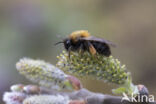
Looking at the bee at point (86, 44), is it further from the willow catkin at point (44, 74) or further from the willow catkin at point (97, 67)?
the willow catkin at point (44, 74)

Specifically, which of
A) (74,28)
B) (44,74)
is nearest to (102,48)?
(44,74)

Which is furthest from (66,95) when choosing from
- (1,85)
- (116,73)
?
(1,85)

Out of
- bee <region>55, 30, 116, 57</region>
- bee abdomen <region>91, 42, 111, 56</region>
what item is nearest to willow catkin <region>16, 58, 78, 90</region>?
bee <region>55, 30, 116, 57</region>

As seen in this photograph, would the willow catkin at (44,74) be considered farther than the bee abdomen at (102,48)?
Yes

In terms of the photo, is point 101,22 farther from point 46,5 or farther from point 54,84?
point 54,84

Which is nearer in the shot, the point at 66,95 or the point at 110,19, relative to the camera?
the point at 66,95

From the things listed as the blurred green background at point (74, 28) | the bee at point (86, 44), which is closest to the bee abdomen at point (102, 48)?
the bee at point (86, 44)
